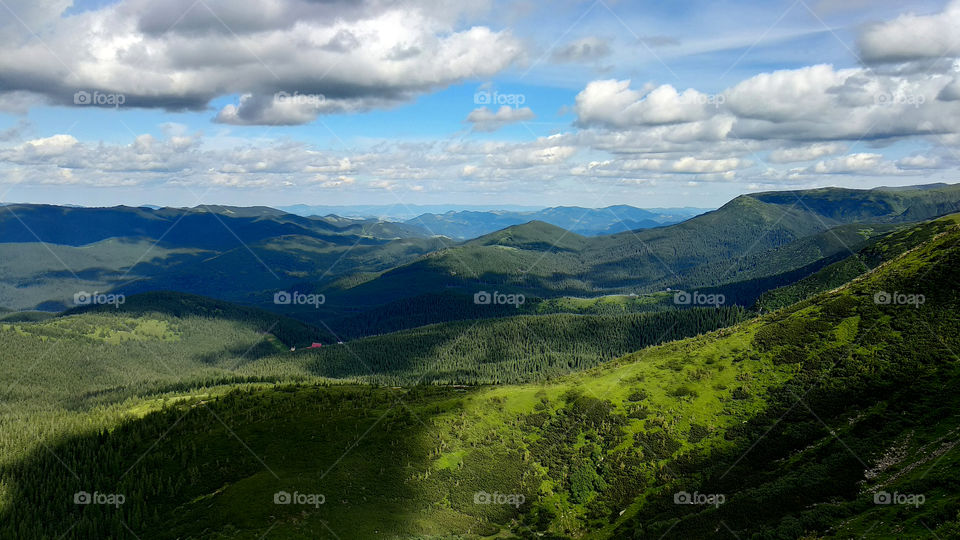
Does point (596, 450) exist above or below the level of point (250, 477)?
above

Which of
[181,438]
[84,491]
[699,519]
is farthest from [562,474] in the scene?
[84,491]

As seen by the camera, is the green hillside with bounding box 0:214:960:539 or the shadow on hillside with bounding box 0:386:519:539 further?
the shadow on hillside with bounding box 0:386:519:539

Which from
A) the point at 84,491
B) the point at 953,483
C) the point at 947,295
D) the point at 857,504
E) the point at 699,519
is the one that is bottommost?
the point at 84,491

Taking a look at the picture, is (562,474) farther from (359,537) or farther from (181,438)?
(181,438)

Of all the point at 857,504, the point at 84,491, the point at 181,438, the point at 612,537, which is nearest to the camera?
the point at 857,504

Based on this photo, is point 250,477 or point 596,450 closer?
point 250,477

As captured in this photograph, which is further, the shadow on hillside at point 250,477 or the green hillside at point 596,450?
the shadow on hillside at point 250,477

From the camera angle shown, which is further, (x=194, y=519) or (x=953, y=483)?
(x=194, y=519)

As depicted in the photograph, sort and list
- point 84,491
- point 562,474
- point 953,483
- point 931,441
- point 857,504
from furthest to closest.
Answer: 1. point 84,491
2. point 562,474
3. point 931,441
4. point 857,504
5. point 953,483
